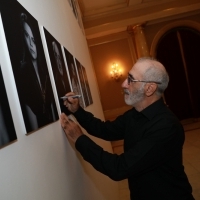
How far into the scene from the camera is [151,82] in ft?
5.58

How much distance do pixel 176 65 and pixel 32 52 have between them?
812 centimetres

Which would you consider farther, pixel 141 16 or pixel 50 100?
pixel 141 16

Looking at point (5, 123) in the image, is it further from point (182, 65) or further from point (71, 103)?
point (182, 65)

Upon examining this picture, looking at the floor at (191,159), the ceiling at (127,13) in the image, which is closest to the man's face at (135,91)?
the floor at (191,159)

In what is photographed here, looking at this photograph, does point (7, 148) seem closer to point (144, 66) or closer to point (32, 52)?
point (32, 52)

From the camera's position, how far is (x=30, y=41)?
1.00 meters

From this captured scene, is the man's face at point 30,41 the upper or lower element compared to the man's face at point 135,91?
upper

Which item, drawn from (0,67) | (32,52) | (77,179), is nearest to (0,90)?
(0,67)

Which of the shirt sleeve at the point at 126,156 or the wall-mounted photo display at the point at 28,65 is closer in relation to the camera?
the wall-mounted photo display at the point at 28,65

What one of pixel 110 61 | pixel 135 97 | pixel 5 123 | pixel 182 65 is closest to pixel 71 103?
pixel 135 97

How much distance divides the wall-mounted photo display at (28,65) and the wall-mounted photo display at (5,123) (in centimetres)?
11

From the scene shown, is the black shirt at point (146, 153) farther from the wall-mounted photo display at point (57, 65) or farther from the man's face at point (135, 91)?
the wall-mounted photo display at point (57, 65)

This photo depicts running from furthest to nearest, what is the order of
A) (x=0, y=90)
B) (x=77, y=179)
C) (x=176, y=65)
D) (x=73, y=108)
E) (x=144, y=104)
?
(x=176, y=65), (x=144, y=104), (x=73, y=108), (x=77, y=179), (x=0, y=90)

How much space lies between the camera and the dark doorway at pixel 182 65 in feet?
27.6
